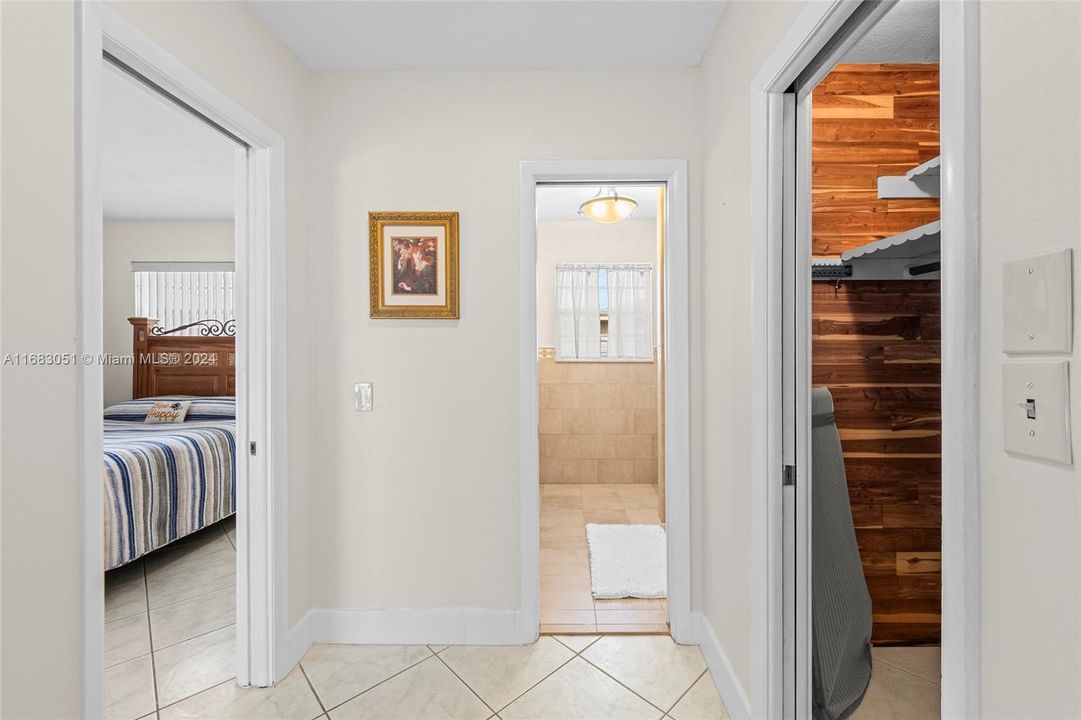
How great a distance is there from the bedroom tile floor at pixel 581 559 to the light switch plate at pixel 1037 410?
2.06 metres

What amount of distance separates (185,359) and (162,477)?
167 cm

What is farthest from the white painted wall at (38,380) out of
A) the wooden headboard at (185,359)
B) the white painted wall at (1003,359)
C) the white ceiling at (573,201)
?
the wooden headboard at (185,359)

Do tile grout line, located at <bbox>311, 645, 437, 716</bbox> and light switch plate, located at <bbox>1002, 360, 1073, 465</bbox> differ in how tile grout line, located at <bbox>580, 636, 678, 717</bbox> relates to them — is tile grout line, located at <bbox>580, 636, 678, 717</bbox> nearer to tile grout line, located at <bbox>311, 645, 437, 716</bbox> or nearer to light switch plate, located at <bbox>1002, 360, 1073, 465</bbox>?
tile grout line, located at <bbox>311, 645, 437, 716</bbox>

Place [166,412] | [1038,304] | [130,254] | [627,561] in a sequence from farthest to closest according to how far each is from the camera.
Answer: [130,254], [166,412], [627,561], [1038,304]

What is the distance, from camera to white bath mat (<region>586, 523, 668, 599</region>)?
2805 millimetres

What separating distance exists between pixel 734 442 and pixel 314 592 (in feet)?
6.38

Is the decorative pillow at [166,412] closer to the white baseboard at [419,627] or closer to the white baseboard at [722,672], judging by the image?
the white baseboard at [419,627]

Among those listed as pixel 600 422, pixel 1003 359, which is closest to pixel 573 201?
pixel 600 422

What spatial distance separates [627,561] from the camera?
321 centimetres

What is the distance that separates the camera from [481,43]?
6.98ft

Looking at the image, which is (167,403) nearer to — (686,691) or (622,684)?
(622,684)

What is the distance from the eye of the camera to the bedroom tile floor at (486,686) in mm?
1901

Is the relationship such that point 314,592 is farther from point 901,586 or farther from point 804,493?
point 901,586


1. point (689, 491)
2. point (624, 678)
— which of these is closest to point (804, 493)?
point (689, 491)
